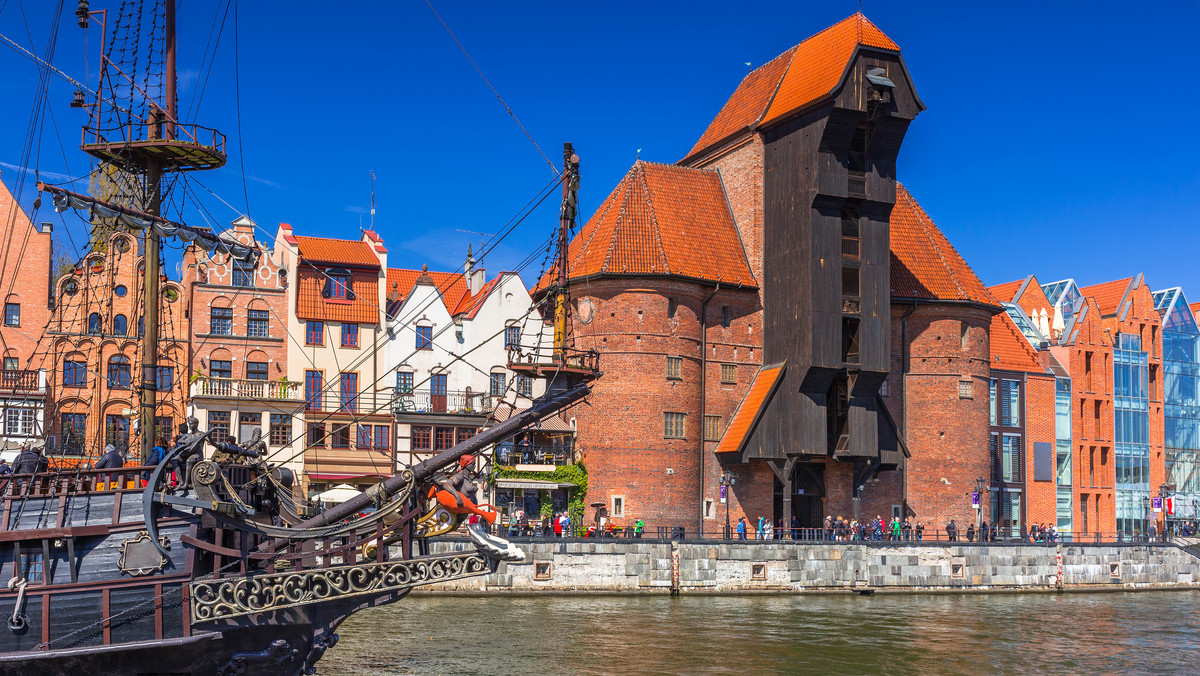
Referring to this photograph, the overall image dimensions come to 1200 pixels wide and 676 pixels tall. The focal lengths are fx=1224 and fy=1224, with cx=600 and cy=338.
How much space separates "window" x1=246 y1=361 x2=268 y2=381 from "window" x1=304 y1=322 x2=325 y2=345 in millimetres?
2114

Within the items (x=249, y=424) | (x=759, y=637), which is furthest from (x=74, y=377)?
(x=759, y=637)

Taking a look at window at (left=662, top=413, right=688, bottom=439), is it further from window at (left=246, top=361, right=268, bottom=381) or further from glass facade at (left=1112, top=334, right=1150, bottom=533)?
glass facade at (left=1112, top=334, right=1150, bottom=533)

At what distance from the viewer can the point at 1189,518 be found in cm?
7069

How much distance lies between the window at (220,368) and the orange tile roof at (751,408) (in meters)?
20.8

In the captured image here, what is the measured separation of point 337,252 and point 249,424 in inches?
372

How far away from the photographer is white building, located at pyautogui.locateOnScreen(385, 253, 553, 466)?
51.4 meters

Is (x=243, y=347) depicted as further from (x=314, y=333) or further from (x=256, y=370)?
(x=314, y=333)

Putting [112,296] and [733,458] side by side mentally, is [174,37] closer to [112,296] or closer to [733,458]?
[112,296]

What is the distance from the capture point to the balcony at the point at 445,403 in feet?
170

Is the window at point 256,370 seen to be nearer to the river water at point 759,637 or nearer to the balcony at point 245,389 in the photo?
the balcony at point 245,389

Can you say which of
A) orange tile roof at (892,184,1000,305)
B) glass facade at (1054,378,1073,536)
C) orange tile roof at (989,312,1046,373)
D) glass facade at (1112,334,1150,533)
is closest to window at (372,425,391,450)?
orange tile roof at (892,184,1000,305)

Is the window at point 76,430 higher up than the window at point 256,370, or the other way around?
the window at point 256,370

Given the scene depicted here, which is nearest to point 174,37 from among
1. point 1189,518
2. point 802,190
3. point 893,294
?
point 802,190

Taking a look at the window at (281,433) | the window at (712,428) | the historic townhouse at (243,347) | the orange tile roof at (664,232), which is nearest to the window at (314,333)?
the historic townhouse at (243,347)
